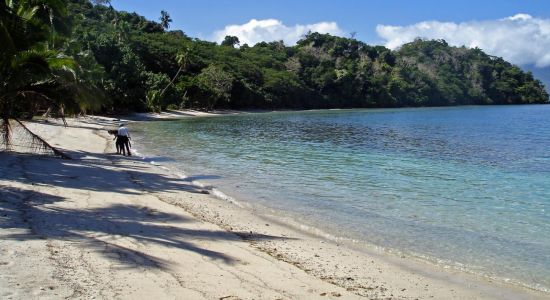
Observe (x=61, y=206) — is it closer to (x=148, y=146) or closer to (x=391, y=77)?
(x=148, y=146)

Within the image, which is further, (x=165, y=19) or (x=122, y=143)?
(x=165, y=19)

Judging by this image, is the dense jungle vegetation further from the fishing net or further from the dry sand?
the dry sand

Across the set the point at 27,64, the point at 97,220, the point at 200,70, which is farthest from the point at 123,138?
the point at 200,70

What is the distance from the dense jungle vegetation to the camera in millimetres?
14484

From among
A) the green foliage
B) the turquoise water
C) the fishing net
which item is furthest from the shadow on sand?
the green foliage

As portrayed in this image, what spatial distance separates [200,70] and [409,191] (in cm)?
6821

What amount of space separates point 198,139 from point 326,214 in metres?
19.2

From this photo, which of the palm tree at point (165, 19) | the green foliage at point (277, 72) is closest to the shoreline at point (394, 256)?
the green foliage at point (277, 72)

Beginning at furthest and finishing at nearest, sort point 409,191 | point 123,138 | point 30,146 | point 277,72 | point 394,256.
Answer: point 277,72, point 123,138, point 30,146, point 409,191, point 394,256

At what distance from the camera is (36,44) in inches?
531

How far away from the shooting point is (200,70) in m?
78.4

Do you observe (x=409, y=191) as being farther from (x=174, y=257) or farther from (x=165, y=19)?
(x=165, y=19)

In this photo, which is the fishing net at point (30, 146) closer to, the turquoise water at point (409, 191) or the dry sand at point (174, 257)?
the turquoise water at point (409, 191)

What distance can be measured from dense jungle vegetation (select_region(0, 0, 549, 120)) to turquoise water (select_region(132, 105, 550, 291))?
5.94 meters
